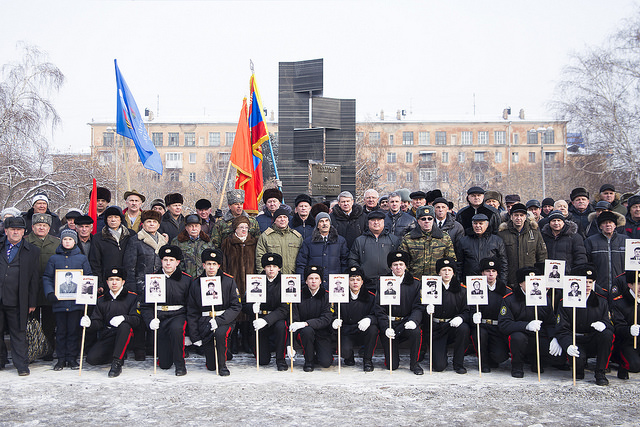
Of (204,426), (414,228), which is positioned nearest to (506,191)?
(414,228)

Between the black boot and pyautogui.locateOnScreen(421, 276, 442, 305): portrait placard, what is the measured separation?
13.7 ft

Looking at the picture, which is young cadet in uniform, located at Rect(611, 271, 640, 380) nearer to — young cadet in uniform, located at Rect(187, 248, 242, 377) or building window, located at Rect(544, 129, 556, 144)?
young cadet in uniform, located at Rect(187, 248, 242, 377)

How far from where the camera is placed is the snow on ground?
593 centimetres

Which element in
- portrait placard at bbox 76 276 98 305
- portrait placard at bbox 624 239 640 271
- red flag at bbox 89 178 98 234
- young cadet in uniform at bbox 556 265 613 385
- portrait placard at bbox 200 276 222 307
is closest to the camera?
young cadet in uniform at bbox 556 265 613 385

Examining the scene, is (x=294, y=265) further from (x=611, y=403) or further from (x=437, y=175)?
(x=437, y=175)

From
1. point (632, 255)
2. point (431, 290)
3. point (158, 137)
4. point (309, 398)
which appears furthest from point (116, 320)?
point (158, 137)

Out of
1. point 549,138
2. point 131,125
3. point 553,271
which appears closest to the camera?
point 553,271

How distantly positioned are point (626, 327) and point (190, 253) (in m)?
A: 6.09

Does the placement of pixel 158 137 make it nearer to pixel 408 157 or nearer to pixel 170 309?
pixel 408 157

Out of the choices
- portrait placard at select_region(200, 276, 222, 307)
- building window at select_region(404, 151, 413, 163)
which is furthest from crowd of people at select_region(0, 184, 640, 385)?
building window at select_region(404, 151, 413, 163)

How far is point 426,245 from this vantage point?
8.67 meters

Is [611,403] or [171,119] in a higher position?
[171,119]

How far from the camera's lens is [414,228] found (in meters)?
8.85

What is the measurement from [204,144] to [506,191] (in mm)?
40431
